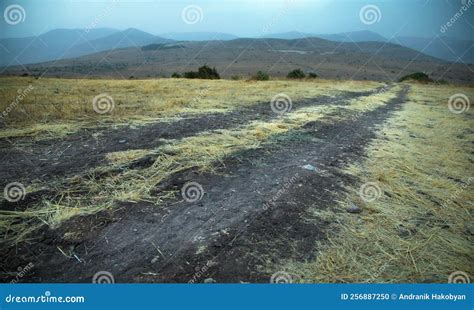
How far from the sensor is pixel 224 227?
2855mm

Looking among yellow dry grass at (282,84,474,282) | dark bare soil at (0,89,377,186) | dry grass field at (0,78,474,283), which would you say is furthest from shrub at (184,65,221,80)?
yellow dry grass at (282,84,474,282)

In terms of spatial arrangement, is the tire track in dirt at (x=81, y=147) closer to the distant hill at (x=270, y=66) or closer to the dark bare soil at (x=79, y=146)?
the dark bare soil at (x=79, y=146)

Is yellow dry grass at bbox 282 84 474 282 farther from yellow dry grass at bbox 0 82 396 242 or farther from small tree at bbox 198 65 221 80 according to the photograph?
small tree at bbox 198 65 221 80

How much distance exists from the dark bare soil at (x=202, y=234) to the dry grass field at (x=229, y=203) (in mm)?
12

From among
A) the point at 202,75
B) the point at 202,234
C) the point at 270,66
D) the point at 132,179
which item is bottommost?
the point at 202,234

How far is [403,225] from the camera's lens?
3.20 metres

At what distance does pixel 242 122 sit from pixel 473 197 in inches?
174

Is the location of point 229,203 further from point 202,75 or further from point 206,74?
point 206,74

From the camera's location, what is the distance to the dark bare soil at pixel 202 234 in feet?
7.73

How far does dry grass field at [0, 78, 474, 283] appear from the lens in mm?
2477

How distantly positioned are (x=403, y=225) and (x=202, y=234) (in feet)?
6.71

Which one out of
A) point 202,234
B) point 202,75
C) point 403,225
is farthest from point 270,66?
point 202,234

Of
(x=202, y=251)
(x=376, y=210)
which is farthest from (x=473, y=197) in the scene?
(x=202, y=251)

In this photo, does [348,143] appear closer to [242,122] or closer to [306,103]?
[242,122]
